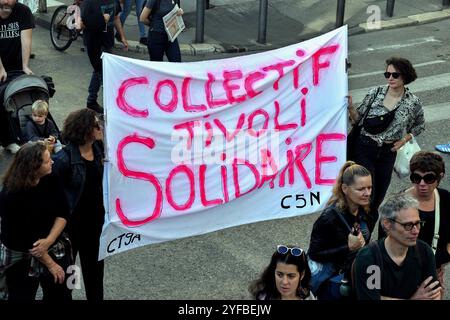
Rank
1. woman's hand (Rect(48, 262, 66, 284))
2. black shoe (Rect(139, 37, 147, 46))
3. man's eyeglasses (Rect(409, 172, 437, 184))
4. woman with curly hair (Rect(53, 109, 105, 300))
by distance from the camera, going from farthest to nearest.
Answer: black shoe (Rect(139, 37, 147, 46)) → woman with curly hair (Rect(53, 109, 105, 300)) → man's eyeglasses (Rect(409, 172, 437, 184)) → woman's hand (Rect(48, 262, 66, 284))

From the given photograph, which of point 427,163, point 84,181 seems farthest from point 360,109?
point 84,181

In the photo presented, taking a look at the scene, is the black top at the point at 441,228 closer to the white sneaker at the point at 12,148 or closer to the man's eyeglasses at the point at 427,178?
the man's eyeglasses at the point at 427,178

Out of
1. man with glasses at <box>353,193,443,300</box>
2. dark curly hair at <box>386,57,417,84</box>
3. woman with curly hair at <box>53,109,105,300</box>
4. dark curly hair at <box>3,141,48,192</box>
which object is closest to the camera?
man with glasses at <box>353,193,443,300</box>

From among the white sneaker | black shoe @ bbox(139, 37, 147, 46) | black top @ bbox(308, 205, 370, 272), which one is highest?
black top @ bbox(308, 205, 370, 272)

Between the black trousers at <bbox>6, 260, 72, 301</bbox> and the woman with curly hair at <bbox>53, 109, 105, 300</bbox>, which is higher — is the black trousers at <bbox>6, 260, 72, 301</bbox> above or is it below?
below

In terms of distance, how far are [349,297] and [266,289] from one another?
1.87 ft

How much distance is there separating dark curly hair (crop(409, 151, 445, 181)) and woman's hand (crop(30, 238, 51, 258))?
2.27m

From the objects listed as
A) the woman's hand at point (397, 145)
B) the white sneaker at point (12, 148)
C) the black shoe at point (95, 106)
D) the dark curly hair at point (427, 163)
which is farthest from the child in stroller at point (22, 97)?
the dark curly hair at point (427, 163)

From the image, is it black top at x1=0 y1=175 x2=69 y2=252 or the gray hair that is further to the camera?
black top at x1=0 y1=175 x2=69 y2=252

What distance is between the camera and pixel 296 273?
493 cm

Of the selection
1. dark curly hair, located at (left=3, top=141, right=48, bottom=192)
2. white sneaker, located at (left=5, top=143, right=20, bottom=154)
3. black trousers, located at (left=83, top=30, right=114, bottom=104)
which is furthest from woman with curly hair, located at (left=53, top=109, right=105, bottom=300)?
black trousers, located at (left=83, top=30, right=114, bottom=104)

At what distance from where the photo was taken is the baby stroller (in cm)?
870

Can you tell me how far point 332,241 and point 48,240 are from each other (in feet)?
5.47

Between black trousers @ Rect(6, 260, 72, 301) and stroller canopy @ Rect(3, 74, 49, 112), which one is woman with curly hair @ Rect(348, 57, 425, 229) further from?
stroller canopy @ Rect(3, 74, 49, 112)
